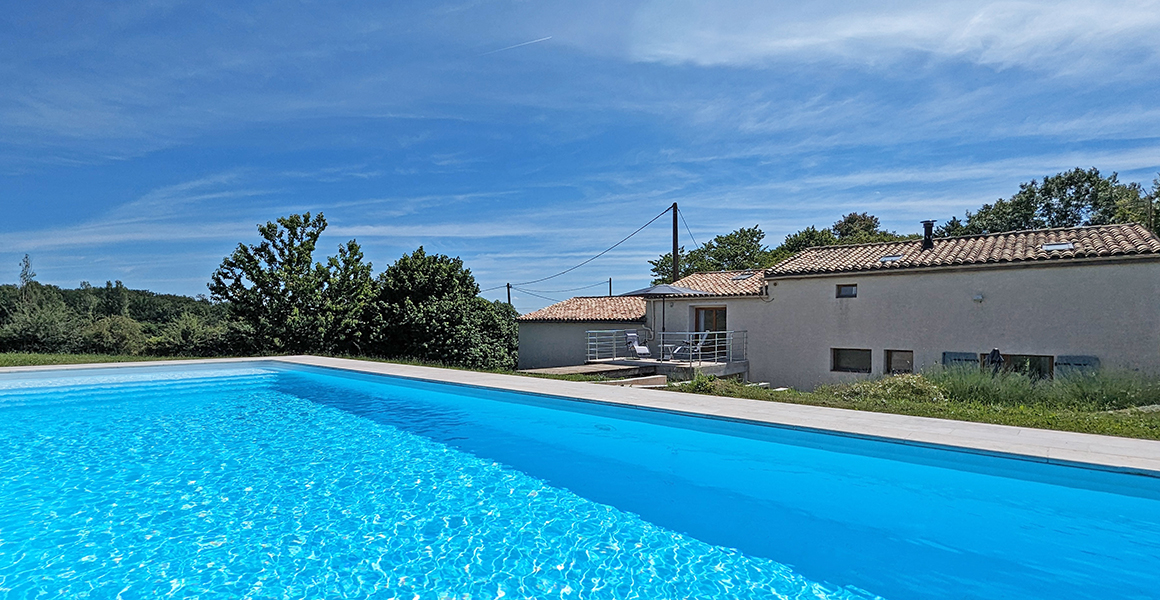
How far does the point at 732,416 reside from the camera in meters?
7.73

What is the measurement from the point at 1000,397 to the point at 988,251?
21.9 feet

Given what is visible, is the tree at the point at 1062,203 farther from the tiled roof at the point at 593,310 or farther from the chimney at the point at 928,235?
the tiled roof at the point at 593,310

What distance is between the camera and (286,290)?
2003 cm

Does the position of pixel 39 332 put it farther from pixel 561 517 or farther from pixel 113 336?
pixel 561 517

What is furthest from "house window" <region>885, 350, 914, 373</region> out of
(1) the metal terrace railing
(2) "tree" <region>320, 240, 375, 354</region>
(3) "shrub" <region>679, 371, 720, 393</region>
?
(2) "tree" <region>320, 240, 375, 354</region>

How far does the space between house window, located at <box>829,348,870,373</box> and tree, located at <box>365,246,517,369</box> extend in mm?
11136

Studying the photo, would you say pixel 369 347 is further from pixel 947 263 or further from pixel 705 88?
pixel 947 263

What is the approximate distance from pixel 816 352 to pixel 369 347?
1499 cm

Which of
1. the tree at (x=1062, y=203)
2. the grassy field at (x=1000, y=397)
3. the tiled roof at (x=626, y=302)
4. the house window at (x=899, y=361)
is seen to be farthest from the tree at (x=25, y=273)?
the tree at (x=1062, y=203)

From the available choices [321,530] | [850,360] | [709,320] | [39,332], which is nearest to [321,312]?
[39,332]

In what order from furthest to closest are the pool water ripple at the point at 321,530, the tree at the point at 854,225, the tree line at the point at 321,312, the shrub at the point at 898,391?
the tree at the point at 854,225, the tree line at the point at 321,312, the shrub at the point at 898,391, the pool water ripple at the point at 321,530

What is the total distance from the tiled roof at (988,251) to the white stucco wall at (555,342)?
718 cm

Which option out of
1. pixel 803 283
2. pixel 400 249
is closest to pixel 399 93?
pixel 400 249

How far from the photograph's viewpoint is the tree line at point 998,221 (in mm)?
37125
